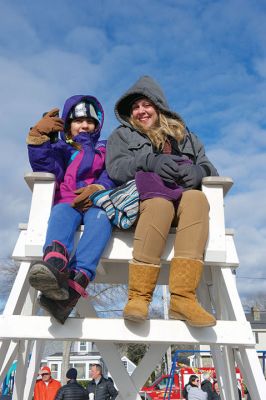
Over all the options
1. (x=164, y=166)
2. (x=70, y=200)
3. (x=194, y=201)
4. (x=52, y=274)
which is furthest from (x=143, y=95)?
(x=52, y=274)

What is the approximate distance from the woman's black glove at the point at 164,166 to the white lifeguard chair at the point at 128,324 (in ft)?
0.57

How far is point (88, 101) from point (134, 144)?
0.66 m

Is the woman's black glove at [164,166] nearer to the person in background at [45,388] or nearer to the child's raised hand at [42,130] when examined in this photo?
the child's raised hand at [42,130]

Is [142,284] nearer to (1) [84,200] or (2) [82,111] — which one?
(1) [84,200]

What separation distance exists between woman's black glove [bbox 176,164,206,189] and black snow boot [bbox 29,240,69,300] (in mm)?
725

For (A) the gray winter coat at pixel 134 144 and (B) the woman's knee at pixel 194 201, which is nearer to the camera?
(B) the woman's knee at pixel 194 201

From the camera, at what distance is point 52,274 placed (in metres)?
1.87

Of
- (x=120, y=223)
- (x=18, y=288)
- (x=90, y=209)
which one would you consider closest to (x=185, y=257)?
(x=120, y=223)

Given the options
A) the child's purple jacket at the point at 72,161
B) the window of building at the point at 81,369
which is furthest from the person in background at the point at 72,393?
the window of building at the point at 81,369

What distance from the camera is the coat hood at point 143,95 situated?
2.81 m

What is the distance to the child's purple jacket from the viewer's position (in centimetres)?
254

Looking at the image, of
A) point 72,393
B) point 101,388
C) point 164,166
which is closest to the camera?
point 164,166

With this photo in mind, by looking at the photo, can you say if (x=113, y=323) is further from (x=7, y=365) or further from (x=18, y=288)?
(x=7, y=365)

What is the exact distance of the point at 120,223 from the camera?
226 cm
